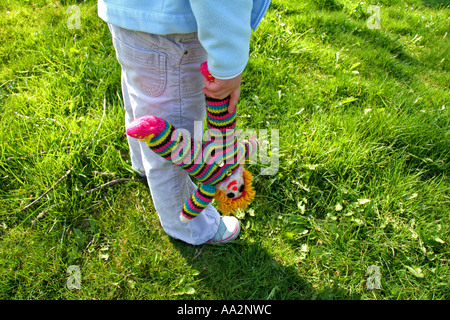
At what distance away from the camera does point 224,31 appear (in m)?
1.04

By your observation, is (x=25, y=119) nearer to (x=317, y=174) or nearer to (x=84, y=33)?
(x=84, y=33)

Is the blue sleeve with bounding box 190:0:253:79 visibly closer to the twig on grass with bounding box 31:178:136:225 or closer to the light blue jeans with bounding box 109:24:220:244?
the light blue jeans with bounding box 109:24:220:244

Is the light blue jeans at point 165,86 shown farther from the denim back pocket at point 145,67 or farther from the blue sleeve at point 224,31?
the blue sleeve at point 224,31

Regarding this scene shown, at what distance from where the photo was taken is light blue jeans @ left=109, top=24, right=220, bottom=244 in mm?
1245

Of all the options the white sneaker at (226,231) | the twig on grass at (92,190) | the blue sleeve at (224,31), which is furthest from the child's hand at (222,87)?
the twig on grass at (92,190)

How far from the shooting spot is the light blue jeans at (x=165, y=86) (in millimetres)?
1245

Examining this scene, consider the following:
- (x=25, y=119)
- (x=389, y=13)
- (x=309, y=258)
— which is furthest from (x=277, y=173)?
(x=389, y=13)

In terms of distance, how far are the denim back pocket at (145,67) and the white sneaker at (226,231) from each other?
0.98 m

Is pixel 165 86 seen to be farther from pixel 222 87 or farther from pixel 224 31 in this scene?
pixel 224 31

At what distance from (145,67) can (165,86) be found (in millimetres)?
113

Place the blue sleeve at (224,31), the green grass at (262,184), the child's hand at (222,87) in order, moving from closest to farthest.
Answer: the blue sleeve at (224,31) → the child's hand at (222,87) → the green grass at (262,184)

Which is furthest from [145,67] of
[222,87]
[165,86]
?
[222,87]

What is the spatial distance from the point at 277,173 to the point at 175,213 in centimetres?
88

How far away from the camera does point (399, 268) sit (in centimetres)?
189
